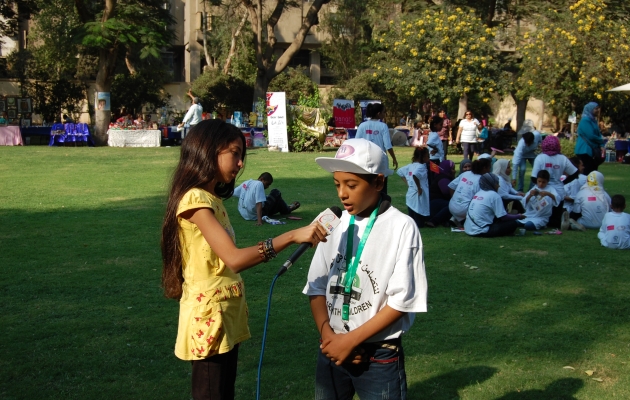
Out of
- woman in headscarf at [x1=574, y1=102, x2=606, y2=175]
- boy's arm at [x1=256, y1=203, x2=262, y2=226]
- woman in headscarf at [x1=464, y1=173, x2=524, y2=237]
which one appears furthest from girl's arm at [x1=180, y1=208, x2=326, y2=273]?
woman in headscarf at [x1=574, y1=102, x2=606, y2=175]

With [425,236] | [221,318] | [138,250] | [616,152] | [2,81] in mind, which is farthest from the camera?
[2,81]

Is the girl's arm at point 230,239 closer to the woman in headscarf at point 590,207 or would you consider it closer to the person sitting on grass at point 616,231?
the person sitting on grass at point 616,231

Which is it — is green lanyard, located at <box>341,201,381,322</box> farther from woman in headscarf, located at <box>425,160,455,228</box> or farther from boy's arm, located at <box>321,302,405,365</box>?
woman in headscarf, located at <box>425,160,455,228</box>

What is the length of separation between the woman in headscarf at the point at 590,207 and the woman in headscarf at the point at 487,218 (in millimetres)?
1338

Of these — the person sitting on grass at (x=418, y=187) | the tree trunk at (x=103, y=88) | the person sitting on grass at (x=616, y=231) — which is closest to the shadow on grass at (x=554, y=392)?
the person sitting on grass at (x=616, y=231)

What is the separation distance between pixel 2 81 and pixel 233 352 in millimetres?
39608

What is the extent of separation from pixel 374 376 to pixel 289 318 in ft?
10.2

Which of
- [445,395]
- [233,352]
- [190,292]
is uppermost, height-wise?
[190,292]

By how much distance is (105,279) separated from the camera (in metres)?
7.10

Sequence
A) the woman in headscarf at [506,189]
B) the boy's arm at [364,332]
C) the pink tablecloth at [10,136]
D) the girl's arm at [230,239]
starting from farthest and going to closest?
the pink tablecloth at [10,136], the woman in headscarf at [506,189], the boy's arm at [364,332], the girl's arm at [230,239]

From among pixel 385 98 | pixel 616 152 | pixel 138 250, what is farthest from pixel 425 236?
pixel 385 98

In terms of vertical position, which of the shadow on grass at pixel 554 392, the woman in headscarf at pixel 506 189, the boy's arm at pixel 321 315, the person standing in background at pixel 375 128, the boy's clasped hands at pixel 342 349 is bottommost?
the shadow on grass at pixel 554 392

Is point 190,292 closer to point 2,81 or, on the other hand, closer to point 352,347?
point 352,347

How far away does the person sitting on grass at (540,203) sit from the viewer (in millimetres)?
10539
